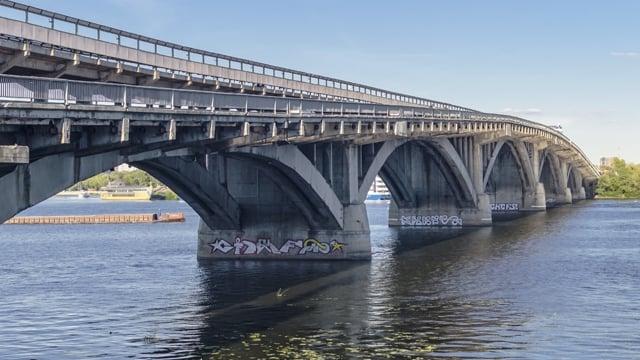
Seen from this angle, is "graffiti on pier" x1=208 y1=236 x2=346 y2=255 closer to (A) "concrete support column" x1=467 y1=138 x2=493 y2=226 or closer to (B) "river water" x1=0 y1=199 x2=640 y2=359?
(B) "river water" x1=0 y1=199 x2=640 y2=359

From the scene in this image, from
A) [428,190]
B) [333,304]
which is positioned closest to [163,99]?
[333,304]

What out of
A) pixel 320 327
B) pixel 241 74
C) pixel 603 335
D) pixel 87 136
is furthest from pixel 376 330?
pixel 241 74

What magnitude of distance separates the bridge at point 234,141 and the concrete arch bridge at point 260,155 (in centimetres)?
11

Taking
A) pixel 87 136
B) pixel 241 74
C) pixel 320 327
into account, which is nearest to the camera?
pixel 87 136

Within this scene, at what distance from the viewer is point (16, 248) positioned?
103000 mm

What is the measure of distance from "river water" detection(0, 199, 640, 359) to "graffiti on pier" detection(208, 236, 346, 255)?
206 cm

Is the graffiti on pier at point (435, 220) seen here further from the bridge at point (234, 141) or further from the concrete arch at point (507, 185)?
the concrete arch at point (507, 185)

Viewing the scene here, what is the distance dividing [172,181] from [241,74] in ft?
34.4

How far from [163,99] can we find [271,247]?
36211 millimetres

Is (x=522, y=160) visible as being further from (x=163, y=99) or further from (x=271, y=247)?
(x=163, y=99)

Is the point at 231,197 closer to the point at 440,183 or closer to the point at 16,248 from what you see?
the point at 16,248

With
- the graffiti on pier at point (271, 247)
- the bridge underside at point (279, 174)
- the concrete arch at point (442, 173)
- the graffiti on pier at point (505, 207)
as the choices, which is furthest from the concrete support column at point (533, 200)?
the graffiti on pier at point (271, 247)

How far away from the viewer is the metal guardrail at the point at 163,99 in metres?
32.1

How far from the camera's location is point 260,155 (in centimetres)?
6128
